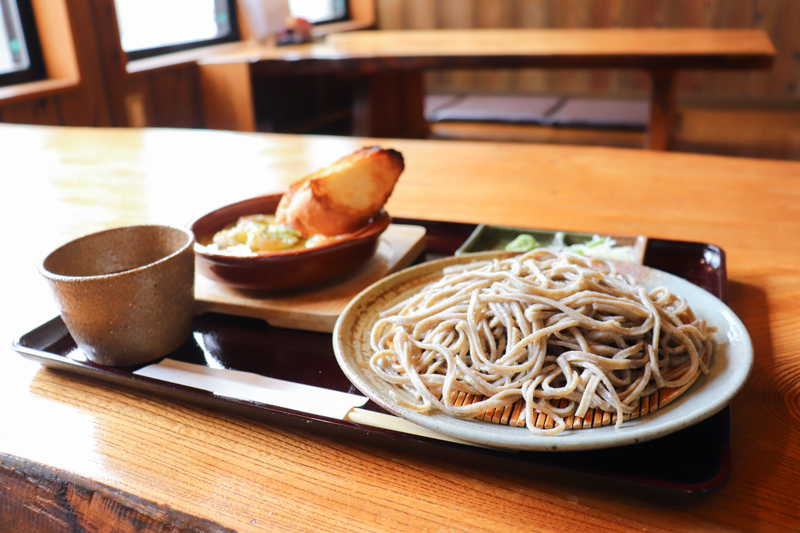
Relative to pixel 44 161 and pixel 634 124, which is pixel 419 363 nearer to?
pixel 44 161

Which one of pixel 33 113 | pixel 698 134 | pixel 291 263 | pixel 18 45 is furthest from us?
pixel 698 134

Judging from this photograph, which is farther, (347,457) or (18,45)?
(18,45)

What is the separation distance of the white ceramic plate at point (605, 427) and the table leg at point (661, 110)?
291 cm

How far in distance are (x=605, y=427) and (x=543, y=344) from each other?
0.33ft

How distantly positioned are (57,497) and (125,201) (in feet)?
3.11

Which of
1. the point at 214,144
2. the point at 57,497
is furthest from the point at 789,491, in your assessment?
the point at 214,144

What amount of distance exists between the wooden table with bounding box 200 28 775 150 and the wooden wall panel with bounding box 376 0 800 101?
1650 mm

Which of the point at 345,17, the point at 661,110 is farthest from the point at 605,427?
the point at 345,17

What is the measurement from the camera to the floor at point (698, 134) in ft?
13.0

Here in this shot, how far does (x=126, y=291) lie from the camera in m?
0.66

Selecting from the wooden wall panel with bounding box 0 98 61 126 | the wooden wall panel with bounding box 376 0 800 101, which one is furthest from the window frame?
the wooden wall panel with bounding box 0 98 61 126

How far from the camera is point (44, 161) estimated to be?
1.81m

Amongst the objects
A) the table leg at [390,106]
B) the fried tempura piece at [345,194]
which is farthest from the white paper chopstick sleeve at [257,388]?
the table leg at [390,106]

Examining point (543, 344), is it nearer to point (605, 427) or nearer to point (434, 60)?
point (605, 427)
